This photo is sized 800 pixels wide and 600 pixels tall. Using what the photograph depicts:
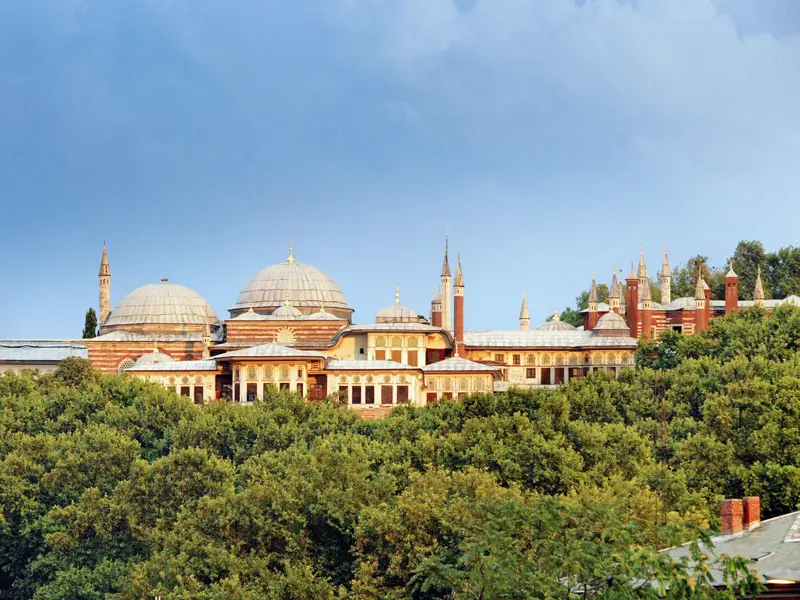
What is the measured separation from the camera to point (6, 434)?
2537 inches

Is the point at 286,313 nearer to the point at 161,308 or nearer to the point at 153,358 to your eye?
the point at 153,358

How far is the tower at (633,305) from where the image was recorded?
86.2 meters

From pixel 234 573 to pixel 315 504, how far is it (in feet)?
11.6

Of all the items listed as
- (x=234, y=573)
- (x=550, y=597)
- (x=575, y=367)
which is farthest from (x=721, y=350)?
(x=550, y=597)

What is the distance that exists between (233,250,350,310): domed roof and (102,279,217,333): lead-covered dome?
7.81ft

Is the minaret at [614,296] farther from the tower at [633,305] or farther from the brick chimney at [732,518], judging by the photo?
the brick chimney at [732,518]

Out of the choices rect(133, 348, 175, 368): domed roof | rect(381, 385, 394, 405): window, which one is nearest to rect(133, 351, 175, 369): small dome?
rect(133, 348, 175, 368): domed roof

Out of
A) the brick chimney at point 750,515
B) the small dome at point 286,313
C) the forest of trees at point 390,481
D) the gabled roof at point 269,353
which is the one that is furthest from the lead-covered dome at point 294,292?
the brick chimney at point 750,515

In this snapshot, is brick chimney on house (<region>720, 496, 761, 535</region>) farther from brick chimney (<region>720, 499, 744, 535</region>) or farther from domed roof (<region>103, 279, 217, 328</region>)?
domed roof (<region>103, 279, 217, 328</region>)

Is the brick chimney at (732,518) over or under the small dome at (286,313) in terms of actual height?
under

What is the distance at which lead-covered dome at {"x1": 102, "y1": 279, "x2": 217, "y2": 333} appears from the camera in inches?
3516

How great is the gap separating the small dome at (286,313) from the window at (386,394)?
9559 millimetres

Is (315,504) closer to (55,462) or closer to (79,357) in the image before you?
(55,462)

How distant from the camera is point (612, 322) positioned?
272 ft
